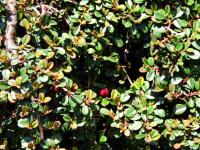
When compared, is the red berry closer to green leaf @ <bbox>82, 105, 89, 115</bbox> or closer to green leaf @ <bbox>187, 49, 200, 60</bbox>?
green leaf @ <bbox>82, 105, 89, 115</bbox>

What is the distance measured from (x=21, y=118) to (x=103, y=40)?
18.8 inches

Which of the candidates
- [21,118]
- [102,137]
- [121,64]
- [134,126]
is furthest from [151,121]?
[21,118]

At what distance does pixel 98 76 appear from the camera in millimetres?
2076

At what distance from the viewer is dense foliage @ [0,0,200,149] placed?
1.78 meters

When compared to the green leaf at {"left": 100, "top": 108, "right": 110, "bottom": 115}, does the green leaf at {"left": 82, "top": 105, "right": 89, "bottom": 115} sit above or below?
above

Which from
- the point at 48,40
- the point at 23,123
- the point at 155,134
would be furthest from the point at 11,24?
the point at 155,134

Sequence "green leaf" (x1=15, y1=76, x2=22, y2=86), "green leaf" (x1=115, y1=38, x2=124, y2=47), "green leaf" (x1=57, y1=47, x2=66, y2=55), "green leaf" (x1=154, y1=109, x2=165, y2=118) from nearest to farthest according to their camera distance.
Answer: "green leaf" (x1=15, y1=76, x2=22, y2=86), "green leaf" (x1=57, y1=47, x2=66, y2=55), "green leaf" (x1=154, y1=109, x2=165, y2=118), "green leaf" (x1=115, y1=38, x2=124, y2=47)

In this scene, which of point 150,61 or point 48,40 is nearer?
point 48,40

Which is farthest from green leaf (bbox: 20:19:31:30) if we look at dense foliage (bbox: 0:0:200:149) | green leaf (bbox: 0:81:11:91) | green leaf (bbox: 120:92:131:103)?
green leaf (bbox: 120:92:131:103)

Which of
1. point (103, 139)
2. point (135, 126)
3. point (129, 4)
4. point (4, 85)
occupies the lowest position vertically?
point (103, 139)

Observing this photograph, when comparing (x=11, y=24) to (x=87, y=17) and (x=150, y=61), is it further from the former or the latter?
(x=150, y=61)

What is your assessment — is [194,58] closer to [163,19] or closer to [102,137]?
[163,19]

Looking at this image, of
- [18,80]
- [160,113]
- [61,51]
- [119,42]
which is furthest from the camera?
[119,42]

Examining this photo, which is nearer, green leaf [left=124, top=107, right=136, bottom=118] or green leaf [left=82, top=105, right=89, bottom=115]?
green leaf [left=82, top=105, right=89, bottom=115]
